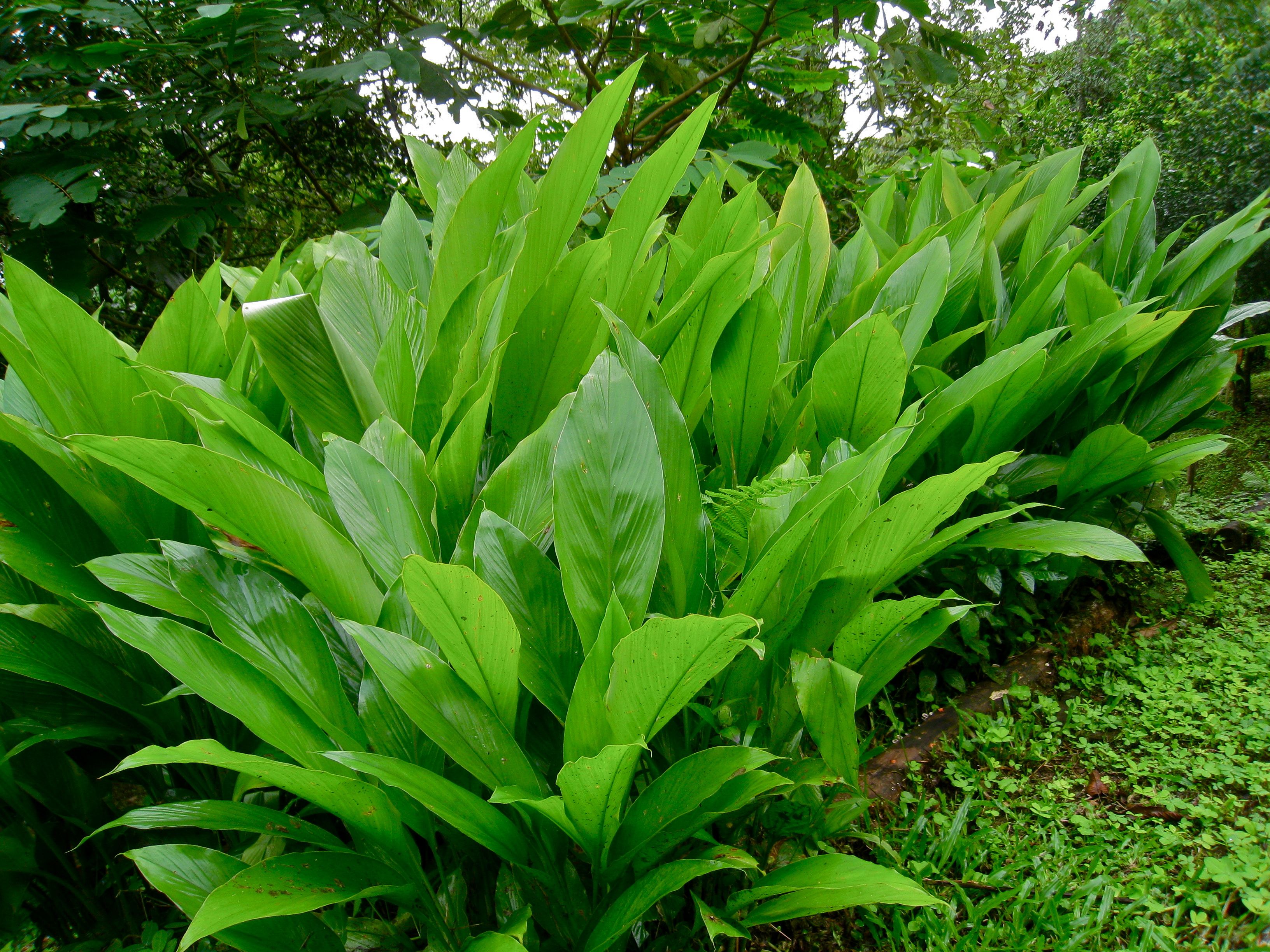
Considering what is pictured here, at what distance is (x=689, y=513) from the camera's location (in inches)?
38.9

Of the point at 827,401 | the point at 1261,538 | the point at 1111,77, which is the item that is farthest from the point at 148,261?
the point at 1111,77

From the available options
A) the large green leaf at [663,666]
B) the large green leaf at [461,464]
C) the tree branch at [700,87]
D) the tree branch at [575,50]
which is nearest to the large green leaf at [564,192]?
the large green leaf at [461,464]

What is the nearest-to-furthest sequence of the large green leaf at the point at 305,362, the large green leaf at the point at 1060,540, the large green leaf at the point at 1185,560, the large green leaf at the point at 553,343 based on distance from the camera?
the large green leaf at the point at 305,362, the large green leaf at the point at 553,343, the large green leaf at the point at 1060,540, the large green leaf at the point at 1185,560

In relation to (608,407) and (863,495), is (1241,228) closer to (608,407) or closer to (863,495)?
(863,495)

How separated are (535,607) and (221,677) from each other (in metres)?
0.33

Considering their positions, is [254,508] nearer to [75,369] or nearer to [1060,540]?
[75,369]

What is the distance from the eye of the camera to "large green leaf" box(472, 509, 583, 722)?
34.1 inches

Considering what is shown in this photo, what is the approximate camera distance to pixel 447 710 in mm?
795

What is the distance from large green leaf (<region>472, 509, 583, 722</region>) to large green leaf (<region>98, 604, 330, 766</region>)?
24 centimetres

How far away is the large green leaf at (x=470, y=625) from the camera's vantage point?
2.31 ft

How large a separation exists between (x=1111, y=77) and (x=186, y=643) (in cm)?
761

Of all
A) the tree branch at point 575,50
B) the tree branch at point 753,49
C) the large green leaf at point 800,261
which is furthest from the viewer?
the tree branch at point 575,50

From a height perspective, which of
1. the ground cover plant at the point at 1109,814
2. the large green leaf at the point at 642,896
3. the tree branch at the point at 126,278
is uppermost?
the tree branch at the point at 126,278

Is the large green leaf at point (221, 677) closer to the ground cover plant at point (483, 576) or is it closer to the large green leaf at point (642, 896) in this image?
the ground cover plant at point (483, 576)
